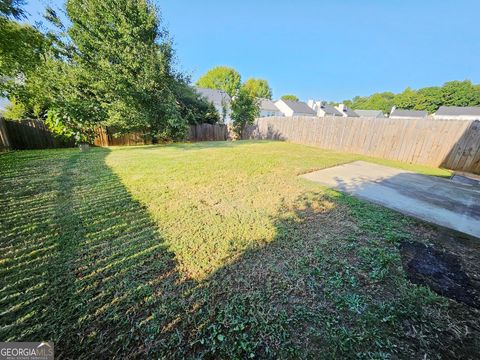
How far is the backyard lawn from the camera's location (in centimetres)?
139

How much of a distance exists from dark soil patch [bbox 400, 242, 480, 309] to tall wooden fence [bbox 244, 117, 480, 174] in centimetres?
798

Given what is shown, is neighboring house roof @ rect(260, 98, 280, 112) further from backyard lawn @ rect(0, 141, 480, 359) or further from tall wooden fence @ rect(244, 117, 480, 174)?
backyard lawn @ rect(0, 141, 480, 359)

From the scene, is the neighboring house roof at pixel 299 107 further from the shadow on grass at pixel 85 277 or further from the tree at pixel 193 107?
the shadow on grass at pixel 85 277

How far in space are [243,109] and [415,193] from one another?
1374 cm

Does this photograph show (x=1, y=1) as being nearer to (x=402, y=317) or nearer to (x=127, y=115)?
(x=127, y=115)

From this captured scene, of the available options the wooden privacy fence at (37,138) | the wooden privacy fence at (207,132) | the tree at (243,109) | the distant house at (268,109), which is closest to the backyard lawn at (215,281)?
the wooden privacy fence at (37,138)

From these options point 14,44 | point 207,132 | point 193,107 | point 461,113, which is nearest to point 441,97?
point 461,113

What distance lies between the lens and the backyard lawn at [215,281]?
54.7 inches

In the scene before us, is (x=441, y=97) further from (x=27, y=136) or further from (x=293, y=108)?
(x=27, y=136)

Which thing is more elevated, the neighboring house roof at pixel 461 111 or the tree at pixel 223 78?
the tree at pixel 223 78

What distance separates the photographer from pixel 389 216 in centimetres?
329

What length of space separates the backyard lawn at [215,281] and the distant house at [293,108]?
34890 millimetres

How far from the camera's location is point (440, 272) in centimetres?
212

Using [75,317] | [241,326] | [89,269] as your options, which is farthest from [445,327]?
[89,269]
